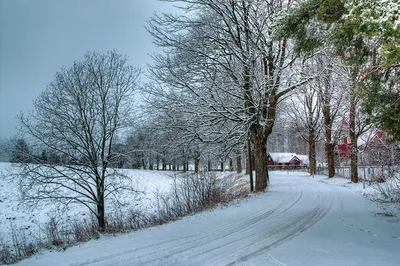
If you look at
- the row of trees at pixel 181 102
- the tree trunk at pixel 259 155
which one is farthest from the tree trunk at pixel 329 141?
the tree trunk at pixel 259 155

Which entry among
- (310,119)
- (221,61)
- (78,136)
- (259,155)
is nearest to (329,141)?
(310,119)

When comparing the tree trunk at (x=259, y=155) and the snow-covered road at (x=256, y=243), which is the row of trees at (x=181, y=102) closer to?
the tree trunk at (x=259, y=155)

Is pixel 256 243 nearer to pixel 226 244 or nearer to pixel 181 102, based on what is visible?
pixel 226 244

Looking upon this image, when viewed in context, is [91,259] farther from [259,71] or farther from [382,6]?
[259,71]

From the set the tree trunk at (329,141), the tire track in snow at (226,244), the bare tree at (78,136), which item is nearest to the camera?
the tire track in snow at (226,244)

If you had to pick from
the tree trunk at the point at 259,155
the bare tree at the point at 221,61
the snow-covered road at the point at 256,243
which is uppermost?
the bare tree at the point at 221,61

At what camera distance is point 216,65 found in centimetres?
1377

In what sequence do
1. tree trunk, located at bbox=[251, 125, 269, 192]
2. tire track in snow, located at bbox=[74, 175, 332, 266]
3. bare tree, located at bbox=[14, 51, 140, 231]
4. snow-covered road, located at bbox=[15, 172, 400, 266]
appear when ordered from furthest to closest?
tree trunk, located at bbox=[251, 125, 269, 192], bare tree, located at bbox=[14, 51, 140, 231], tire track in snow, located at bbox=[74, 175, 332, 266], snow-covered road, located at bbox=[15, 172, 400, 266]

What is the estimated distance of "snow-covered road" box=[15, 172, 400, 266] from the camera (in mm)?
4840

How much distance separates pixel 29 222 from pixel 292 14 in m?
16.2

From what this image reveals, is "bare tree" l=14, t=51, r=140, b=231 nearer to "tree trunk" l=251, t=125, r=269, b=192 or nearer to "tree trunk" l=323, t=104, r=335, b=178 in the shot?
"tree trunk" l=251, t=125, r=269, b=192

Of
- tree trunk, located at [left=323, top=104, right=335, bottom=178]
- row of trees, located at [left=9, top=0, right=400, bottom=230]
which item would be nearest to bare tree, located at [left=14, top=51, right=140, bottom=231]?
row of trees, located at [left=9, top=0, right=400, bottom=230]

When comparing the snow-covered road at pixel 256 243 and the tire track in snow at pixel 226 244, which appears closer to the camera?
the snow-covered road at pixel 256 243

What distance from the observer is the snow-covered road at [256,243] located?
4.84 meters
